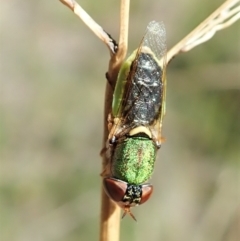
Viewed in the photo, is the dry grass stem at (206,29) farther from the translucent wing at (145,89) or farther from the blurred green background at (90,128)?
the blurred green background at (90,128)

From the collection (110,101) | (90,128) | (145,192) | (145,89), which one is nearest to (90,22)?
(110,101)

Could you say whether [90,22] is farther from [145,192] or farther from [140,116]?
[145,192]

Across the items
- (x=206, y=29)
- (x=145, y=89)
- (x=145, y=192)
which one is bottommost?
(x=145, y=192)

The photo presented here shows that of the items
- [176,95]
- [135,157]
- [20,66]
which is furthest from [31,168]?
[135,157]

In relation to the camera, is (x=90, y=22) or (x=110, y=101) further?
(x=110, y=101)

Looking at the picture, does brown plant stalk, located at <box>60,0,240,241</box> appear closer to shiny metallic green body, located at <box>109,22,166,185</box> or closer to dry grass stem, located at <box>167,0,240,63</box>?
dry grass stem, located at <box>167,0,240,63</box>

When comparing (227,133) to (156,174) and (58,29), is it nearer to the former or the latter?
(156,174)
